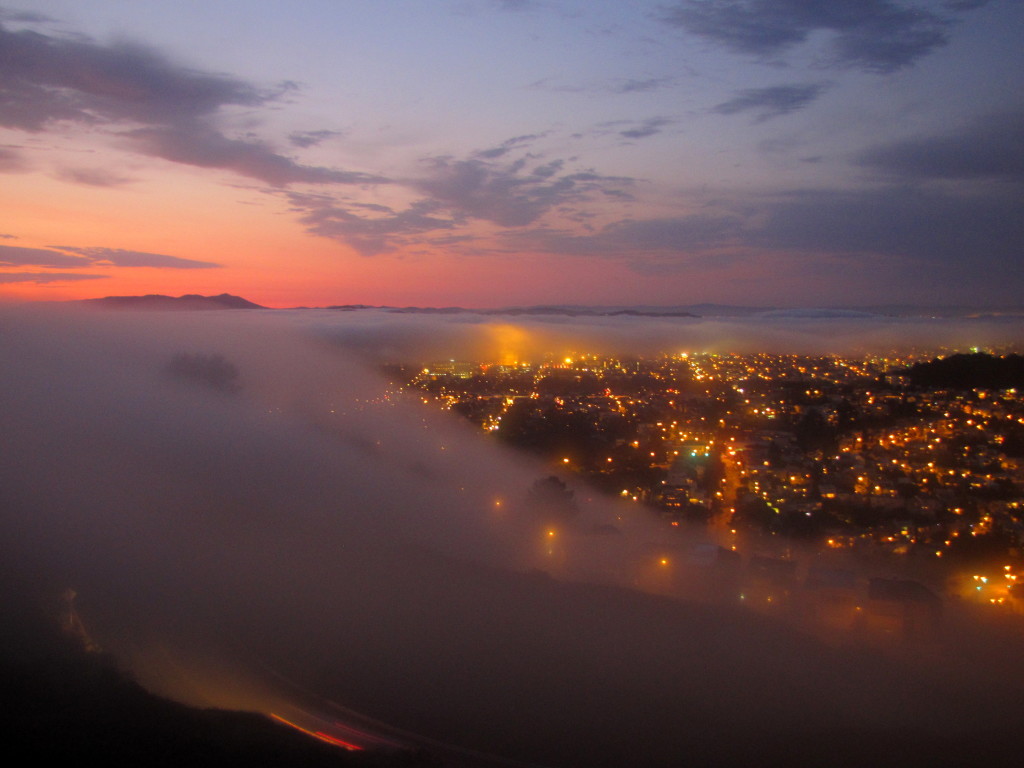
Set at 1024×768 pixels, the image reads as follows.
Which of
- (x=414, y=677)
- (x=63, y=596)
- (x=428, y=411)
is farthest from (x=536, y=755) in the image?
(x=428, y=411)

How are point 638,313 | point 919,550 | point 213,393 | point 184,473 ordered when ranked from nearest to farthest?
point 919,550 → point 184,473 → point 213,393 → point 638,313

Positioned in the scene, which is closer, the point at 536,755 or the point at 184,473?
the point at 536,755

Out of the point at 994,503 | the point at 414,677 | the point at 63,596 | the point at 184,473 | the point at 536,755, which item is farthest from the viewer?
the point at 184,473

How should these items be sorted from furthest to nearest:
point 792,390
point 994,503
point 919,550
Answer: point 792,390 → point 994,503 → point 919,550

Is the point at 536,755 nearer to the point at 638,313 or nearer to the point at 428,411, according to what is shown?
the point at 428,411

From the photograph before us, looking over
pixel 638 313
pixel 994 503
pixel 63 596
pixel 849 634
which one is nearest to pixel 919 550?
pixel 994 503

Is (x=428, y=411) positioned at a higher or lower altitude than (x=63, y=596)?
higher

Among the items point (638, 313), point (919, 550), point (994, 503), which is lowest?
point (919, 550)

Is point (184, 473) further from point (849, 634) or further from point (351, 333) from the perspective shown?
point (849, 634)

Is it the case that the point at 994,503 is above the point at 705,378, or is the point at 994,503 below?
below
